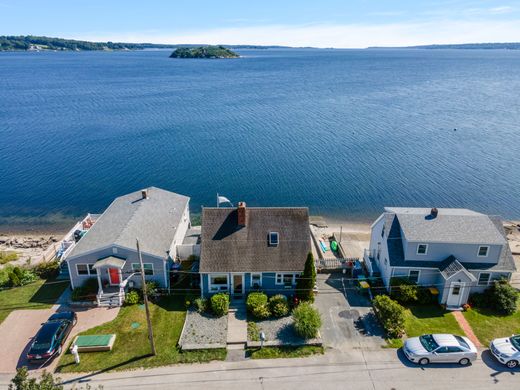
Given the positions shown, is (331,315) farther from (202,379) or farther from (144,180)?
(144,180)

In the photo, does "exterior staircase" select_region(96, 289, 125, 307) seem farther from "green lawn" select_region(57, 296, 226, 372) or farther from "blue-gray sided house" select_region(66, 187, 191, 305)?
"green lawn" select_region(57, 296, 226, 372)

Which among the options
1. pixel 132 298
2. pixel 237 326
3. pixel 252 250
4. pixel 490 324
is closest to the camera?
pixel 237 326

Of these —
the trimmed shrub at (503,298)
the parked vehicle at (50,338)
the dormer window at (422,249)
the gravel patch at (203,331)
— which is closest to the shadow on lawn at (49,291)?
the parked vehicle at (50,338)

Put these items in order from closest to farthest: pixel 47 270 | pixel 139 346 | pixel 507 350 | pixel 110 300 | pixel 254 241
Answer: pixel 507 350 → pixel 139 346 → pixel 110 300 → pixel 254 241 → pixel 47 270

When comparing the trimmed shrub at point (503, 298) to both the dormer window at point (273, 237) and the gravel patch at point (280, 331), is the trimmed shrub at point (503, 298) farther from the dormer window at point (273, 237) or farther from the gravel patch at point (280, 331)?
the dormer window at point (273, 237)

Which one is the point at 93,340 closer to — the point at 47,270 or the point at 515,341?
the point at 47,270

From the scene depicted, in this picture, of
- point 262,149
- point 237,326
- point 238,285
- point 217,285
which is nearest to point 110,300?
point 217,285
